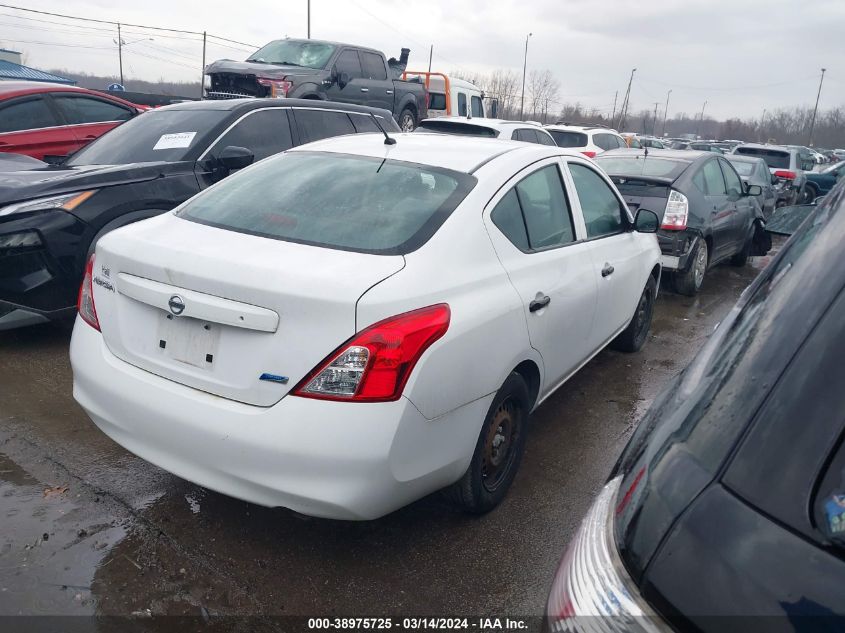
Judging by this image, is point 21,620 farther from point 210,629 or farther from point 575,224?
point 575,224

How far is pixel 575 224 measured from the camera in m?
3.91

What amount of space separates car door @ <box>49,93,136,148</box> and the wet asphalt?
5.13 meters

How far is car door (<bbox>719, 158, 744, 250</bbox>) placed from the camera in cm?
829

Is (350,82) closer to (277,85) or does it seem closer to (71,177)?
(277,85)

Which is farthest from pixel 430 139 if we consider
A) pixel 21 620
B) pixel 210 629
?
pixel 21 620

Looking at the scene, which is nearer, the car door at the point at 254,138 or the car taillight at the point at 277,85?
the car door at the point at 254,138

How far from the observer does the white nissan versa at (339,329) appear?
2.33m

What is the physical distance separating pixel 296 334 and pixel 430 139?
6.24 feet

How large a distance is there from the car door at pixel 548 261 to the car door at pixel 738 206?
5197 millimetres

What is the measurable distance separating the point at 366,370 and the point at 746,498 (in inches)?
55.9

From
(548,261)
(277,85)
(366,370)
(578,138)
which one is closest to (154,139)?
(548,261)

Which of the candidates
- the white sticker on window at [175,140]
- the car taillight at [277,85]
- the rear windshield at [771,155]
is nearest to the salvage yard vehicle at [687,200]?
the white sticker on window at [175,140]

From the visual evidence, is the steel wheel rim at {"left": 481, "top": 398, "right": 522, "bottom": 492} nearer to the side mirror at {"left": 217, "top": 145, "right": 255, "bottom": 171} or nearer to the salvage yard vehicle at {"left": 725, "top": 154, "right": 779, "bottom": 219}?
the side mirror at {"left": 217, "top": 145, "right": 255, "bottom": 171}

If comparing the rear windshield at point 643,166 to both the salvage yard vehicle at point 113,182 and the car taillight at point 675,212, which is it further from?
the salvage yard vehicle at point 113,182
